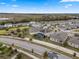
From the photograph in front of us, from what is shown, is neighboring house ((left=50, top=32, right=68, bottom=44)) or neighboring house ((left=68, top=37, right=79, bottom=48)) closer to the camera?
neighboring house ((left=68, top=37, right=79, bottom=48))

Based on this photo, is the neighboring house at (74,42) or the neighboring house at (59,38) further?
the neighboring house at (59,38)

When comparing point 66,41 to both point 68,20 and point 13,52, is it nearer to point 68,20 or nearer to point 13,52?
point 13,52

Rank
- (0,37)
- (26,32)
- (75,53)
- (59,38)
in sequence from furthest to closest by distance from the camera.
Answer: (26,32) → (0,37) → (59,38) → (75,53)

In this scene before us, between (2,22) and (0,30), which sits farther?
(2,22)

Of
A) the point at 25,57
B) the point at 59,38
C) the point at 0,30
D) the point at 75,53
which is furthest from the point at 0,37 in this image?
the point at 75,53

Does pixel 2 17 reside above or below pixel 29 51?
above

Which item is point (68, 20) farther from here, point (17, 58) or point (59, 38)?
point (17, 58)

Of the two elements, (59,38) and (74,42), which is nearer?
(74,42)

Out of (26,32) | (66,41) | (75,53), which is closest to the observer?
(75,53)

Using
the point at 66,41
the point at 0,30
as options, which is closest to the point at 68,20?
the point at 0,30
